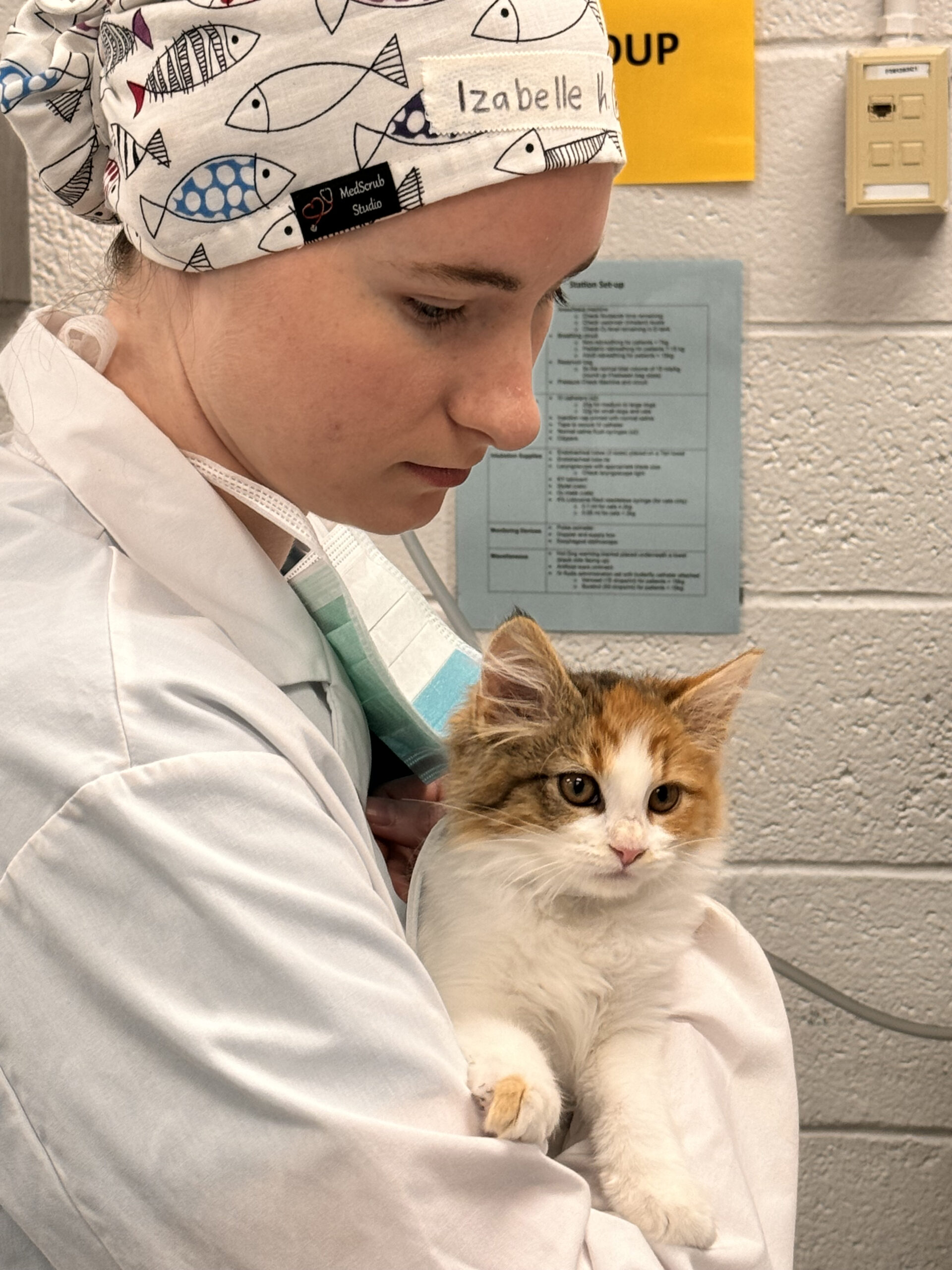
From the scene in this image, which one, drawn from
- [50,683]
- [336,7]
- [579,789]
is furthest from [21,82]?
[579,789]

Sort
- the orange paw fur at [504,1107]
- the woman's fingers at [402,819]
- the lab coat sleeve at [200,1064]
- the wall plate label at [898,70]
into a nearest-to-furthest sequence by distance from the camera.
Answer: the lab coat sleeve at [200,1064] < the orange paw fur at [504,1107] < the woman's fingers at [402,819] < the wall plate label at [898,70]

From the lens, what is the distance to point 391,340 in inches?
32.6

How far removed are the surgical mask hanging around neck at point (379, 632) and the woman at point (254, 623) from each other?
0.07ft

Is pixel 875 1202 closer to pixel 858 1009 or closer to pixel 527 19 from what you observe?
pixel 858 1009

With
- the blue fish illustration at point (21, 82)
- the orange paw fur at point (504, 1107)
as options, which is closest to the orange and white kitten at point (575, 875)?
the orange paw fur at point (504, 1107)

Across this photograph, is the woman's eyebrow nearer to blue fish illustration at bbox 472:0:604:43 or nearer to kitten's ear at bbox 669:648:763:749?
blue fish illustration at bbox 472:0:604:43

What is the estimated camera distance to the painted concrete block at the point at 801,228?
1.70 meters

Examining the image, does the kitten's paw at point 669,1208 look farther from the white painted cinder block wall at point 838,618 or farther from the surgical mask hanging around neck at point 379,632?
the white painted cinder block wall at point 838,618

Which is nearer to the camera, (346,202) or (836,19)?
(346,202)

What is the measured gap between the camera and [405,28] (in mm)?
797

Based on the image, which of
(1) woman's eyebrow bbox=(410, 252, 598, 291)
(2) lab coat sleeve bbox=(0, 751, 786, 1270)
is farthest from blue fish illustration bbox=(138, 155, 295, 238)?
(2) lab coat sleeve bbox=(0, 751, 786, 1270)

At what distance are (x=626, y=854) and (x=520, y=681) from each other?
22 centimetres

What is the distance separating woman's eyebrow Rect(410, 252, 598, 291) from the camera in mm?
809

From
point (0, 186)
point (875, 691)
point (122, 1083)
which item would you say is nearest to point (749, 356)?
point (875, 691)
